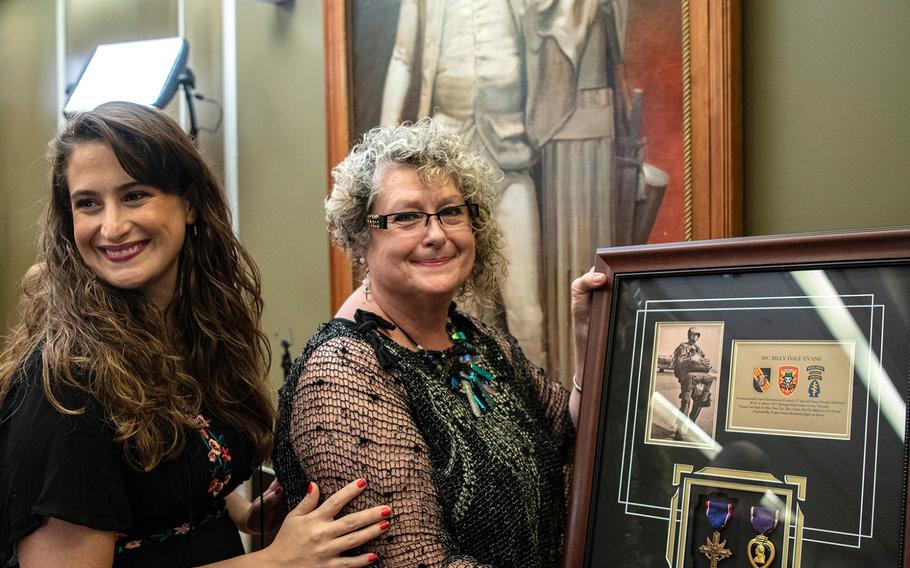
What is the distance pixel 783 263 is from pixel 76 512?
1.14m

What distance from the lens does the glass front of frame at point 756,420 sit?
3.99 feet

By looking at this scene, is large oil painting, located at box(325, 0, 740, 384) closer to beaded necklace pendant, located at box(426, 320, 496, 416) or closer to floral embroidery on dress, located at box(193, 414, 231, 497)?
beaded necklace pendant, located at box(426, 320, 496, 416)

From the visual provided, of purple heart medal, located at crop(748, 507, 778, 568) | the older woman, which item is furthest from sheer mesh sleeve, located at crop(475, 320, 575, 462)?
purple heart medal, located at crop(748, 507, 778, 568)

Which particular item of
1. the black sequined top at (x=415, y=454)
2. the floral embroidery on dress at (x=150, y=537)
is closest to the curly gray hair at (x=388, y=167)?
the black sequined top at (x=415, y=454)

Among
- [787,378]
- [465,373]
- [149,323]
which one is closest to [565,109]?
[465,373]

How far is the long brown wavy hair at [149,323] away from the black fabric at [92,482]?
0.08 feet

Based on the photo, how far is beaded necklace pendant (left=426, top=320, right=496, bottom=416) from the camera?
1644mm

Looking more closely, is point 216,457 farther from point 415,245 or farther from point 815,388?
point 815,388

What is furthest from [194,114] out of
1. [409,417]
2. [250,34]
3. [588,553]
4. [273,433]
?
[588,553]

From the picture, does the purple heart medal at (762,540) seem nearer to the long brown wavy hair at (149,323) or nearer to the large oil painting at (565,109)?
the large oil painting at (565,109)

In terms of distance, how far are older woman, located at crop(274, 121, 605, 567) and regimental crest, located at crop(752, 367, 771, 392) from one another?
0.34 m

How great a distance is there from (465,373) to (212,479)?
0.51 metres

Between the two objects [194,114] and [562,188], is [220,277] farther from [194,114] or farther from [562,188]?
[194,114]

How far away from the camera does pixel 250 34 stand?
10.3 feet
